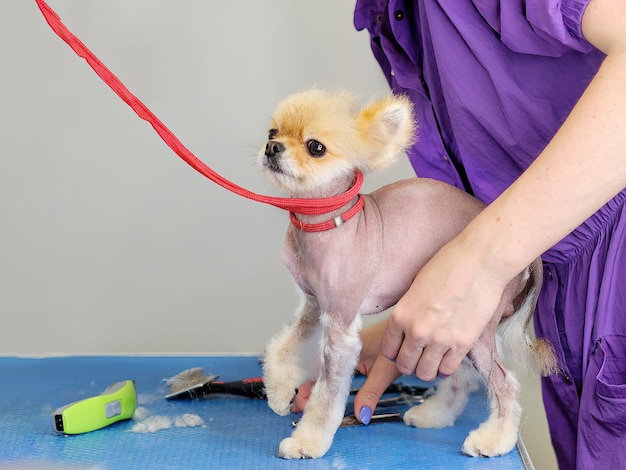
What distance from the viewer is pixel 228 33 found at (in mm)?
1405

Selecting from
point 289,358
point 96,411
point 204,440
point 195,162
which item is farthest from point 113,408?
point 195,162

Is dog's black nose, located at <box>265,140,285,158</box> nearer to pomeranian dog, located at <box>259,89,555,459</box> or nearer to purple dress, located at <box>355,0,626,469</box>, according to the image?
pomeranian dog, located at <box>259,89,555,459</box>

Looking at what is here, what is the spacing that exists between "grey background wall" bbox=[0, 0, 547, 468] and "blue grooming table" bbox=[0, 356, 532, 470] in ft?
1.48

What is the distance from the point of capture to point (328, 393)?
0.77 metres

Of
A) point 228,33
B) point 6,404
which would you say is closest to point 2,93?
point 228,33

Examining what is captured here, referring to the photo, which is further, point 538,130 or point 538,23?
point 538,130

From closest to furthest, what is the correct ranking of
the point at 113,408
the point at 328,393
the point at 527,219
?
1. the point at 527,219
2. the point at 328,393
3. the point at 113,408

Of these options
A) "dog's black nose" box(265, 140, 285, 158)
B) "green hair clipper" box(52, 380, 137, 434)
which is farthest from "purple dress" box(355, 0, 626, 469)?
"green hair clipper" box(52, 380, 137, 434)

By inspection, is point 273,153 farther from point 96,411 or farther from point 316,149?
point 96,411

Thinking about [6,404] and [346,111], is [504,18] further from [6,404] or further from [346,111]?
[6,404]

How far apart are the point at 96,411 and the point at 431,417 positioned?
1.33 feet

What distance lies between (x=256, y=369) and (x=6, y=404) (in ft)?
1.24

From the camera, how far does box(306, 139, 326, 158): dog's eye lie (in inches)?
28.1

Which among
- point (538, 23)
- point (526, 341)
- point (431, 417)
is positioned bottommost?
point (431, 417)
